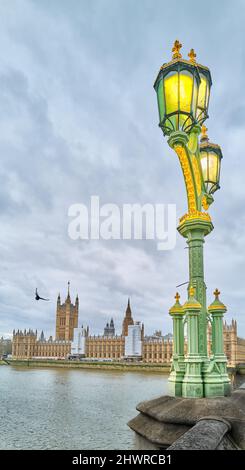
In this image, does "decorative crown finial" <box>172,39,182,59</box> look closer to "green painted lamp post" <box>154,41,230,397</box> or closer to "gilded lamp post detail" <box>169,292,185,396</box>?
"green painted lamp post" <box>154,41,230,397</box>

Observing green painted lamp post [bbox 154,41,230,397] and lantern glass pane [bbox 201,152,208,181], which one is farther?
lantern glass pane [bbox 201,152,208,181]

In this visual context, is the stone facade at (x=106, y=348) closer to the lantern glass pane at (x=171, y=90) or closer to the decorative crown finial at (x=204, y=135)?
the decorative crown finial at (x=204, y=135)

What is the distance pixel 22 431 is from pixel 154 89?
17209 mm

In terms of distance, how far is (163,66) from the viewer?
775 centimetres

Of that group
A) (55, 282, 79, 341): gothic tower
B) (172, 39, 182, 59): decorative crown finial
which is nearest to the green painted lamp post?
(172, 39, 182, 59): decorative crown finial

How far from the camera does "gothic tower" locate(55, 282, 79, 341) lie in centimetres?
16425

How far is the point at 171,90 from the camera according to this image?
764cm

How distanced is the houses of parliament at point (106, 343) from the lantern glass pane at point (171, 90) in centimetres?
10058

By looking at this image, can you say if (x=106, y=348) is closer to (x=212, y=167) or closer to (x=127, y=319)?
(x=127, y=319)

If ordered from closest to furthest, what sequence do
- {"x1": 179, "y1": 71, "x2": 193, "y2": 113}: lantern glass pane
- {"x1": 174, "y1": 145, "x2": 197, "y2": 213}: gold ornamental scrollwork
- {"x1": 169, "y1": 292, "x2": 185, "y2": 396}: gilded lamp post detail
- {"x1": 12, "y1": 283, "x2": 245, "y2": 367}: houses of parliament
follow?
{"x1": 169, "y1": 292, "x2": 185, "y2": 396}: gilded lamp post detail, {"x1": 179, "y1": 71, "x2": 193, "y2": 113}: lantern glass pane, {"x1": 174, "y1": 145, "x2": 197, "y2": 213}: gold ornamental scrollwork, {"x1": 12, "y1": 283, "x2": 245, "y2": 367}: houses of parliament

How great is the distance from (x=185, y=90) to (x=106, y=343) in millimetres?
136522

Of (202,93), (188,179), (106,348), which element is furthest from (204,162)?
(106,348)

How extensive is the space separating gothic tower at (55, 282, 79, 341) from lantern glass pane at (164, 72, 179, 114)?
534ft

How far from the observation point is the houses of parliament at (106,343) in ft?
379
